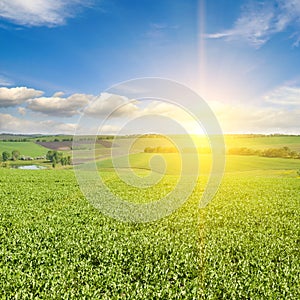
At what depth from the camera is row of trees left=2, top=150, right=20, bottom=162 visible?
96.3 meters

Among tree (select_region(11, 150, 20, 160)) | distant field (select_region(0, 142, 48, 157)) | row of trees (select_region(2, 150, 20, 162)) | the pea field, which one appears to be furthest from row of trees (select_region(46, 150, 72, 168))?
the pea field

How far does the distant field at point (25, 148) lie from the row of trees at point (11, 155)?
147 cm

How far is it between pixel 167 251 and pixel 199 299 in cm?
362

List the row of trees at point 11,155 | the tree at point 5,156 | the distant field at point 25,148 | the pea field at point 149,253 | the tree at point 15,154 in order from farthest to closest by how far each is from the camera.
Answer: the distant field at point 25,148, the tree at point 15,154, the row of trees at point 11,155, the tree at point 5,156, the pea field at point 149,253

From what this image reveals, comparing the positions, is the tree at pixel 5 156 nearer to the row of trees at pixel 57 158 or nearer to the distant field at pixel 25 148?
the distant field at pixel 25 148

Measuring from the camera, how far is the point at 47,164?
3423 inches

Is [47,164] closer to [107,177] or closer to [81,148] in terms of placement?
[107,177]

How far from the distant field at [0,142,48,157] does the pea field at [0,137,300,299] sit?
83779mm

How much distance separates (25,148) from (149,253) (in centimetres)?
10174

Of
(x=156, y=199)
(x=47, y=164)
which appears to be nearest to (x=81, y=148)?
(x=156, y=199)

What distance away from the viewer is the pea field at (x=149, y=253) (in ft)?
28.1

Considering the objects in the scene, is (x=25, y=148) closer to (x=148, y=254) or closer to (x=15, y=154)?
(x=15, y=154)

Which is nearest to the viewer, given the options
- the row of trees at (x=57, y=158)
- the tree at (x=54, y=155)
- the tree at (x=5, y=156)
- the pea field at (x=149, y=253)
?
the pea field at (x=149, y=253)

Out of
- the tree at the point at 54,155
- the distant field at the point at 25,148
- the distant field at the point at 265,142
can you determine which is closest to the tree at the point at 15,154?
the distant field at the point at 25,148
